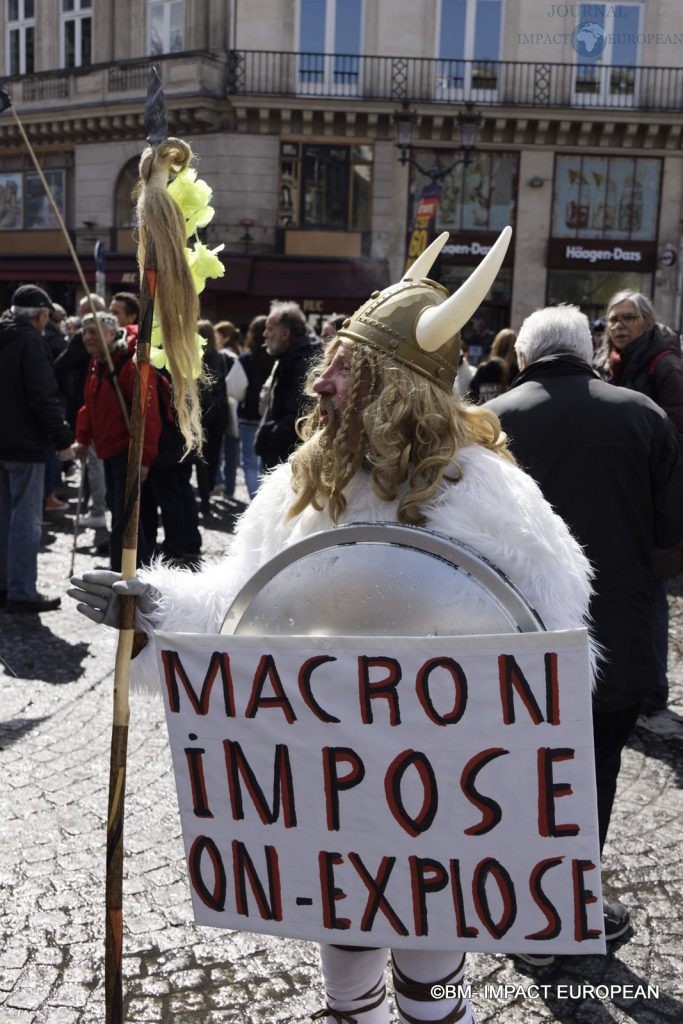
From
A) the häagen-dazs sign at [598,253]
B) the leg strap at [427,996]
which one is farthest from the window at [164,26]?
the leg strap at [427,996]

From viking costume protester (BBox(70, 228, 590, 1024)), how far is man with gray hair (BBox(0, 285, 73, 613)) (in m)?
4.59

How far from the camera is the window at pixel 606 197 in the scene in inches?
917

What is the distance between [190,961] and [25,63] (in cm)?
2825

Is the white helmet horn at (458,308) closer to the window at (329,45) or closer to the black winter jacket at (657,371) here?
the black winter jacket at (657,371)

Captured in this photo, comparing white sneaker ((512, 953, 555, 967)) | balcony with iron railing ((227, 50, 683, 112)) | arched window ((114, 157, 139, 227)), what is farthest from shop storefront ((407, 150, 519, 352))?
white sneaker ((512, 953, 555, 967))

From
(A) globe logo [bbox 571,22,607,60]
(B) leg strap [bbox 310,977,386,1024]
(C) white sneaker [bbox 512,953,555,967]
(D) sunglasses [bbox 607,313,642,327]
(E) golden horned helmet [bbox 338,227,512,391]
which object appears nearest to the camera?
(E) golden horned helmet [bbox 338,227,512,391]

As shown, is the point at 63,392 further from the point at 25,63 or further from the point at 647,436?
the point at 25,63

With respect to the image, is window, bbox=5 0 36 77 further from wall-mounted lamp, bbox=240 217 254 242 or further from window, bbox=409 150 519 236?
window, bbox=409 150 519 236

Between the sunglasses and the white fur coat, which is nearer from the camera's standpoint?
the white fur coat

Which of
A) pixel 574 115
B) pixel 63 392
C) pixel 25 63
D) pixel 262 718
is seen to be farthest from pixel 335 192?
pixel 262 718

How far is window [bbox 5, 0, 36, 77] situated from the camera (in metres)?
26.7

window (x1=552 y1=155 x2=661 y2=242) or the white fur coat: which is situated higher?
window (x1=552 y1=155 x2=661 y2=242)

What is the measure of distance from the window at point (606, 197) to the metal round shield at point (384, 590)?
22695 millimetres

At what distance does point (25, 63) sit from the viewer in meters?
26.8
